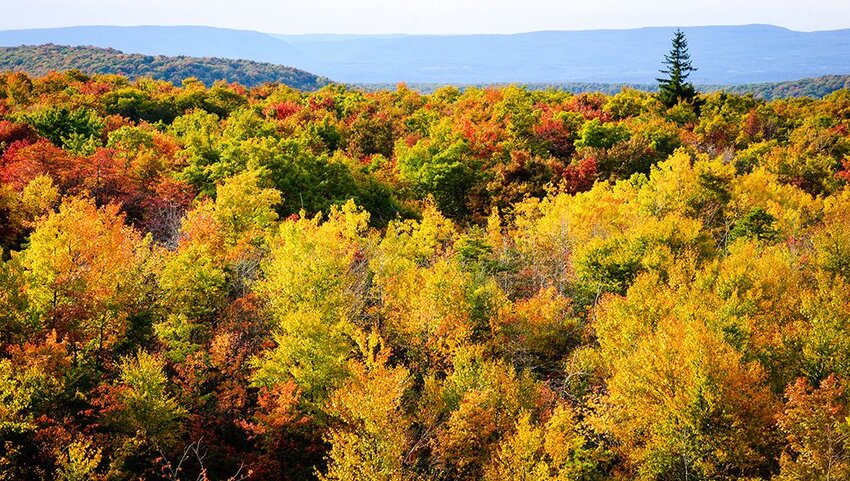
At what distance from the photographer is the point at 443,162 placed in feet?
214

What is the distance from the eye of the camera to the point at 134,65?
152 m

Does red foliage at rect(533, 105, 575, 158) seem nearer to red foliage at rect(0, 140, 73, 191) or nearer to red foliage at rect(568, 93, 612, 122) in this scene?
red foliage at rect(568, 93, 612, 122)

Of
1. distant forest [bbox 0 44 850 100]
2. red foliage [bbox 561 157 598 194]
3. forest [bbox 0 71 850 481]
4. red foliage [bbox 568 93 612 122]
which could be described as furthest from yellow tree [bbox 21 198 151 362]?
distant forest [bbox 0 44 850 100]

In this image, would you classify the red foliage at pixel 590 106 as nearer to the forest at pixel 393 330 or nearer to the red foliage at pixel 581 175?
the red foliage at pixel 581 175

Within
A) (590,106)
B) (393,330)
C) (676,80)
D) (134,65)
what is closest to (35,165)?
(393,330)

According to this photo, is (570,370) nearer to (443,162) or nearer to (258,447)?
→ (258,447)

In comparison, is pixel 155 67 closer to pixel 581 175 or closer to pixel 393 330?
pixel 581 175

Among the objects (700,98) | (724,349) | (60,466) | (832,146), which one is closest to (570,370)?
(724,349)

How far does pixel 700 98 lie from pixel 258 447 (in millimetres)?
85748

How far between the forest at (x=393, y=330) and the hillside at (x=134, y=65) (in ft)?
321

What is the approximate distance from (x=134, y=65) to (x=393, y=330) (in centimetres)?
13956

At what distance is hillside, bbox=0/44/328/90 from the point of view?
142 meters

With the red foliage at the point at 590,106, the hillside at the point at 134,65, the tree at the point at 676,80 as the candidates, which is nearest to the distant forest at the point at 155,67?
the hillside at the point at 134,65

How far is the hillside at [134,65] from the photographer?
142 m
